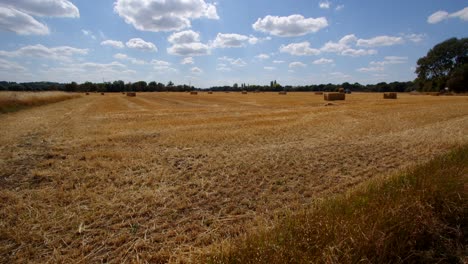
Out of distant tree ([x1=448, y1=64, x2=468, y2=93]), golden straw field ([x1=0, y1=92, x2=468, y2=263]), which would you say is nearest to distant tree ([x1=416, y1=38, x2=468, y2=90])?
distant tree ([x1=448, y1=64, x2=468, y2=93])

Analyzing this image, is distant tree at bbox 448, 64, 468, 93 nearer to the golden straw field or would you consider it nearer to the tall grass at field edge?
the golden straw field

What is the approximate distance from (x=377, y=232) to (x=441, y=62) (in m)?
91.8

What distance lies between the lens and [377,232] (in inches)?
94.6

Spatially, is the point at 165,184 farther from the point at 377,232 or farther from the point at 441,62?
the point at 441,62

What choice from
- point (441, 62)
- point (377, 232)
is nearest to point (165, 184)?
point (377, 232)

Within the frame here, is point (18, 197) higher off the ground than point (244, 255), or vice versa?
point (244, 255)

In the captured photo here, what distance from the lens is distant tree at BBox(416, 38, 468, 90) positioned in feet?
220

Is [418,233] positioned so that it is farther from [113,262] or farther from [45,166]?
[45,166]

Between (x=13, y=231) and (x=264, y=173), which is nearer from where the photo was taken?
(x=13, y=231)

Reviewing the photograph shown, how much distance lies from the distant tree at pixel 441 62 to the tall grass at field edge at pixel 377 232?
81.1 meters

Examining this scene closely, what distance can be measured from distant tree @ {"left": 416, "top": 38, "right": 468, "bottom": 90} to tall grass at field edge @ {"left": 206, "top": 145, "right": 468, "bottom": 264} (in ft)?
266

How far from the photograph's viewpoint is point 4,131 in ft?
36.5

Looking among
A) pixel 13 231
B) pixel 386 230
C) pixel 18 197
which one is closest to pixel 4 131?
pixel 18 197

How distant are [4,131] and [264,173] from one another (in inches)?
489
